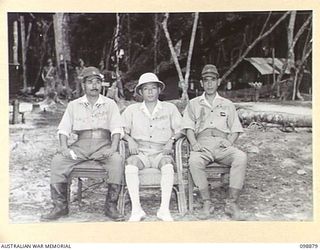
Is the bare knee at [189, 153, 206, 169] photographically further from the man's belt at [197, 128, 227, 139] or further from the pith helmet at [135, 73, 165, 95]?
the pith helmet at [135, 73, 165, 95]

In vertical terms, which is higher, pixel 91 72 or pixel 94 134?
Answer: pixel 91 72

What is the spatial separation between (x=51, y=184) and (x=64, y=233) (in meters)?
0.15

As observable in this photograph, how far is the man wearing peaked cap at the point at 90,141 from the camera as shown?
1506 mm

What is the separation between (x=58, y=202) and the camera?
1505 millimetres

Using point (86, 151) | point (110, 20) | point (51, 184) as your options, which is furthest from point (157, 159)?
point (110, 20)

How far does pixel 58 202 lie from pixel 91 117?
10.5 inches

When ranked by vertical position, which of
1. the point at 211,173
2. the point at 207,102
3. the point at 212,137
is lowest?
the point at 211,173

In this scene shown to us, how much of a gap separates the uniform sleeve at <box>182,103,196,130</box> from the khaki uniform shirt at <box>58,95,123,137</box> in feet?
0.62

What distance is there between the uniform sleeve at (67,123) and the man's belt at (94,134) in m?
0.03

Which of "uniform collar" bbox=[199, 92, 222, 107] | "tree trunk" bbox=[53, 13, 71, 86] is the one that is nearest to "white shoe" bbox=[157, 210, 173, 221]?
"uniform collar" bbox=[199, 92, 222, 107]

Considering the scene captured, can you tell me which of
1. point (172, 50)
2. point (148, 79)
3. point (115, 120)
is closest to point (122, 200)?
point (115, 120)

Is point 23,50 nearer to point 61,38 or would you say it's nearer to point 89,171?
point 61,38

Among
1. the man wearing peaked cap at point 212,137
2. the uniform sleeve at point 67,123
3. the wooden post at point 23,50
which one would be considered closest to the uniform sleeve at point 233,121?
the man wearing peaked cap at point 212,137

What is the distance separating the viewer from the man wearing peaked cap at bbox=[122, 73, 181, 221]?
151 centimetres
